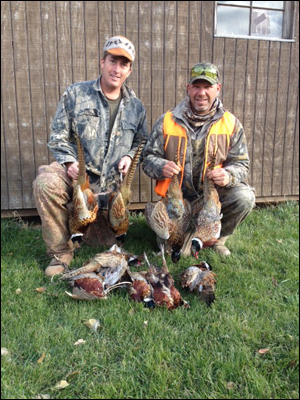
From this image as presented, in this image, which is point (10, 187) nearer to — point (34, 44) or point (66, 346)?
point (34, 44)

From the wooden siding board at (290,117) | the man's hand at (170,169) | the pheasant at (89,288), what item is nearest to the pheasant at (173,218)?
the man's hand at (170,169)

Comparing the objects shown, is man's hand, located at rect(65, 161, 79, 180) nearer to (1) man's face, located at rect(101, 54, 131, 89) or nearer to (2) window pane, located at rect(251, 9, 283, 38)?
(1) man's face, located at rect(101, 54, 131, 89)

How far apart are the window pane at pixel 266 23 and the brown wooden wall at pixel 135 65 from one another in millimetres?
218

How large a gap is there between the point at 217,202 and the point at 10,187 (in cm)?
334

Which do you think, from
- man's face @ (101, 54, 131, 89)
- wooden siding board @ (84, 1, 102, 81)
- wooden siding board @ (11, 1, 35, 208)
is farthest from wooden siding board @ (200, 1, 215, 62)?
wooden siding board @ (11, 1, 35, 208)

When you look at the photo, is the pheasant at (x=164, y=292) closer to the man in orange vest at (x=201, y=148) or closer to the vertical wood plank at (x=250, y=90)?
the man in orange vest at (x=201, y=148)

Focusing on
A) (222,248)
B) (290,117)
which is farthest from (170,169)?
(290,117)

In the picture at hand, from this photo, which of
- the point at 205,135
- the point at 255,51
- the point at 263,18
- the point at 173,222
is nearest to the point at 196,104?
the point at 205,135

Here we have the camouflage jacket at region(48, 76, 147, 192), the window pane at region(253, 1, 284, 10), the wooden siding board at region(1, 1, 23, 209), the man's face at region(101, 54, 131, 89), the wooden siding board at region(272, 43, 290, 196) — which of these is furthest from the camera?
the wooden siding board at region(272, 43, 290, 196)

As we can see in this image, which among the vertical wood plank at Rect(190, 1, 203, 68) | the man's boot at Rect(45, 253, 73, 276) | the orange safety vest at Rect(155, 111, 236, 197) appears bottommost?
the man's boot at Rect(45, 253, 73, 276)

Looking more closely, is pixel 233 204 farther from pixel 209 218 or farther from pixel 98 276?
pixel 98 276

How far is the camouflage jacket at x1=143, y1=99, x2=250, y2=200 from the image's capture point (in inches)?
183

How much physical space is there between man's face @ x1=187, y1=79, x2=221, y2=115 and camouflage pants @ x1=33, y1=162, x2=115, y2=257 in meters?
1.82

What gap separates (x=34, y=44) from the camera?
5.50 metres
